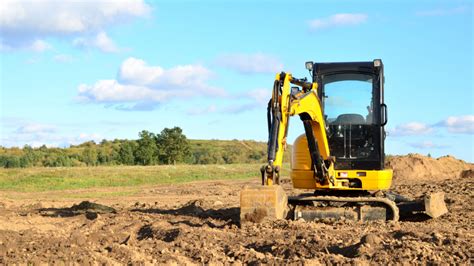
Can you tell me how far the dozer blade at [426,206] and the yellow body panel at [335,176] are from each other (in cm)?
136

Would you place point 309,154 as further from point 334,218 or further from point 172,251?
point 172,251

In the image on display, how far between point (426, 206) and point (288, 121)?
4.82 meters

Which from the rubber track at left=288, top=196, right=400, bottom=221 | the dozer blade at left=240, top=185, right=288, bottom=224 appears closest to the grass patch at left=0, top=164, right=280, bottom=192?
the rubber track at left=288, top=196, right=400, bottom=221

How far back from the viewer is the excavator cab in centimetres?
1387

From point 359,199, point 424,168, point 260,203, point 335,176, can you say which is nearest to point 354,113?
point 335,176

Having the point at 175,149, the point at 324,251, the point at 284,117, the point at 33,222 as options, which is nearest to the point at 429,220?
the point at 284,117

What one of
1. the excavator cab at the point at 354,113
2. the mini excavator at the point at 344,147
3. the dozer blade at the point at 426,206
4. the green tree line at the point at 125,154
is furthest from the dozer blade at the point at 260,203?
the green tree line at the point at 125,154

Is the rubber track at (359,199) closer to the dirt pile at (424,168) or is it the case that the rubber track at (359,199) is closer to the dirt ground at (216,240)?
the dirt ground at (216,240)

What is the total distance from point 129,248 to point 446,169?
2959 centimetres

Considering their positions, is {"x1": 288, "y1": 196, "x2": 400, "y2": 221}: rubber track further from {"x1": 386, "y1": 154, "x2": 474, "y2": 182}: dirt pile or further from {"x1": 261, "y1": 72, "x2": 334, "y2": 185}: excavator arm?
{"x1": 386, "y1": 154, "x2": 474, "y2": 182}: dirt pile

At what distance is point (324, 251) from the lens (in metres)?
9.16

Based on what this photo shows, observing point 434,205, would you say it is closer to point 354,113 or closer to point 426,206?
point 426,206

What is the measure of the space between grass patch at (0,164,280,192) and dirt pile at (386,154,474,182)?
9.46 m

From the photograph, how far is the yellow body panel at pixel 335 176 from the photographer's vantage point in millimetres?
13766
